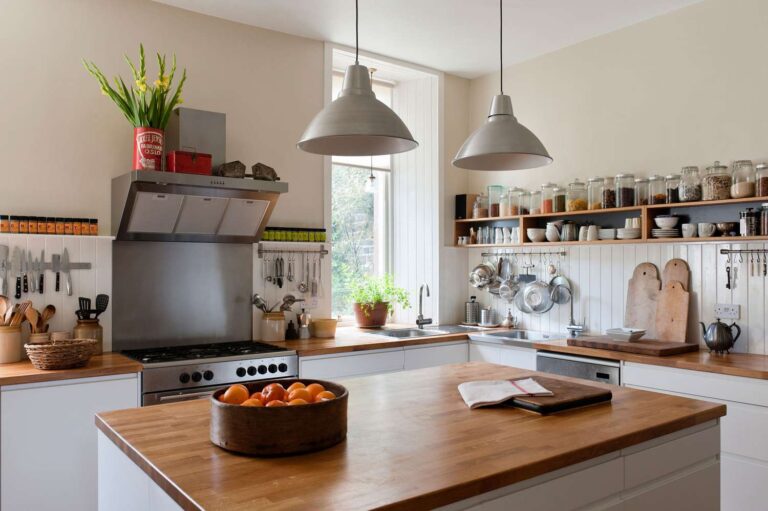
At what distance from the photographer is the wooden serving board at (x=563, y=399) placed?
7.00 feet

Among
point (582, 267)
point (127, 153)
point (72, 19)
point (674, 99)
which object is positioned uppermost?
point (72, 19)

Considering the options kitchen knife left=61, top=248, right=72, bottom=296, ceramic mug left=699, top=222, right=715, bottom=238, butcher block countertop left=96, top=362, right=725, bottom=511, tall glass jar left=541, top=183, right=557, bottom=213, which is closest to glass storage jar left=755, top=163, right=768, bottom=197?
ceramic mug left=699, top=222, right=715, bottom=238

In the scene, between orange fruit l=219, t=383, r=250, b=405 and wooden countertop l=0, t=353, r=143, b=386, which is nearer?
orange fruit l=219, t=383, r=250, b=405

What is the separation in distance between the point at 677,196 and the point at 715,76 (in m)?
0.81

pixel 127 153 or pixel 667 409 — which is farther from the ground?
pixel 127 153

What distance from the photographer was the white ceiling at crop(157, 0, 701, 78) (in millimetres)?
3996

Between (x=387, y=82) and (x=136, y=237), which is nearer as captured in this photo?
(x=136, y=237)

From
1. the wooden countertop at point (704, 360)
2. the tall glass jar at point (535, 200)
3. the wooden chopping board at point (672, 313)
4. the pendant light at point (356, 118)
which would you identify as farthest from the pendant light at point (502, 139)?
the tall glass jar at point (535, 200)

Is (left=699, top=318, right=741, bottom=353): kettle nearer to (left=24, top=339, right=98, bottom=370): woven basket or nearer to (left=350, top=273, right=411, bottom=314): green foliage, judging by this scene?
(left=350, top=273, right=411, bottom=314): green foliage

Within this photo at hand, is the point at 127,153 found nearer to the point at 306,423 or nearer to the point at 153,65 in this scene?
the point at 153,65

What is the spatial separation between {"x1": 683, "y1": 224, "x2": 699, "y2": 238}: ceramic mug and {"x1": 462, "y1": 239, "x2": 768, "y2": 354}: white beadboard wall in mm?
144

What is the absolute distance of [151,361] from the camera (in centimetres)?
328

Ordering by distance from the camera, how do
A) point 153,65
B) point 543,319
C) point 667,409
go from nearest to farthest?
point 667,409, point 153,65, point 543,319

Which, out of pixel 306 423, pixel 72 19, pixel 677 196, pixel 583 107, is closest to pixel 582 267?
pixel 677 196
